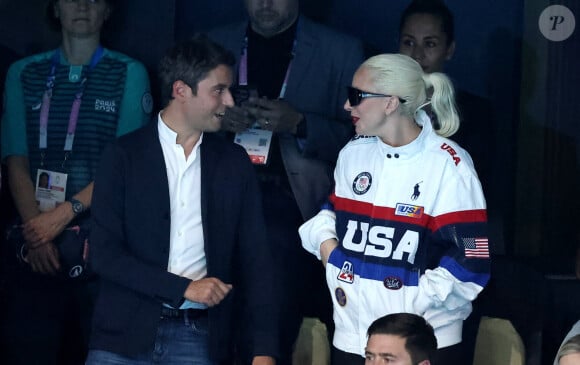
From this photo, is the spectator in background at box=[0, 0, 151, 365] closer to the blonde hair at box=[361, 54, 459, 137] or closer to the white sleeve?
the white sleeve

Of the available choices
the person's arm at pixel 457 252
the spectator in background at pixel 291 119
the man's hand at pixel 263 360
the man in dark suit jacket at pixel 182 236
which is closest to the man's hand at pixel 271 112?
the spectator in background at pixel 291 119

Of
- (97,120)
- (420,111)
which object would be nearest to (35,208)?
(97,120)

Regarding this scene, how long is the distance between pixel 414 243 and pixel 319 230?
1.32 feet

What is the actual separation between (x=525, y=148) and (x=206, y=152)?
2054 mm

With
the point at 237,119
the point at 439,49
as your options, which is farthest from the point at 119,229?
the point at 439,49

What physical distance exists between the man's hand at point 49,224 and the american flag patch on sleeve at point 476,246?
1720mm

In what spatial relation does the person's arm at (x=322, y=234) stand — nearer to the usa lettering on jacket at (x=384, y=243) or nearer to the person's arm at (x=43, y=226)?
the usa lettering on jacket at (x=384, y=243)

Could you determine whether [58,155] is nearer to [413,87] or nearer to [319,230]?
[319,230]

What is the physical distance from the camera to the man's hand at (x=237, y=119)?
14.4ft

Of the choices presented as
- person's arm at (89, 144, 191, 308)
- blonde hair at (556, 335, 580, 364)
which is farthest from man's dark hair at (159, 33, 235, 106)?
blonde hair at (556, 335, 580, 364)

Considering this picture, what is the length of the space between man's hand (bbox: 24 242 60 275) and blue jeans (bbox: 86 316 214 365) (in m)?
0.90

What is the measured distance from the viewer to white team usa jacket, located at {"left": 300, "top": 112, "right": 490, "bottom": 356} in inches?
144

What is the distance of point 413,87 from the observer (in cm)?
389

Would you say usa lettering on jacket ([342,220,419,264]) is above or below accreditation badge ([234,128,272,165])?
below
